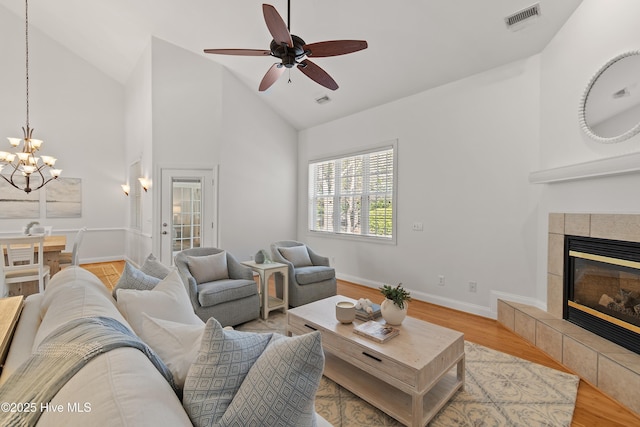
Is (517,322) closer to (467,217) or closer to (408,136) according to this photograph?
(467,217)

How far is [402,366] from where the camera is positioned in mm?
1714

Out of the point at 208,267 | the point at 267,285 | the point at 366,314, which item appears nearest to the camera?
the point at 366,314

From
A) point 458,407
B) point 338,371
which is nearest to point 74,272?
point 338,371

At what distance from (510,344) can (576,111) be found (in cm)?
226

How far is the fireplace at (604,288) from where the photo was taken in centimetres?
227

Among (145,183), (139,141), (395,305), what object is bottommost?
(395,305)

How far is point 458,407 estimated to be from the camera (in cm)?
196

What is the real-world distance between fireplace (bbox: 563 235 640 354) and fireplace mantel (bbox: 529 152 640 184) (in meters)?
0.56

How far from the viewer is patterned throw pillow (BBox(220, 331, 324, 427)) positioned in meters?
0.80

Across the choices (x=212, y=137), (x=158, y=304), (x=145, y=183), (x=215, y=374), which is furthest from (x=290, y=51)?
(x=145, y=183)

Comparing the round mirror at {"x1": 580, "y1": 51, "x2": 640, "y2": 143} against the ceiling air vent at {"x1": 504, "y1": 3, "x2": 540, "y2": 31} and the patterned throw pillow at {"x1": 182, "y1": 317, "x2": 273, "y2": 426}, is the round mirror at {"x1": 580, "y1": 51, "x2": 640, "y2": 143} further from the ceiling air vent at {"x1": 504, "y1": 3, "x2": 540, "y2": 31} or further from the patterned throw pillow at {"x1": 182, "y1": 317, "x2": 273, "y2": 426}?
the patterned throw pillow at {"x1": 182, "y1": 317, "x2": 273, "y2": 426}

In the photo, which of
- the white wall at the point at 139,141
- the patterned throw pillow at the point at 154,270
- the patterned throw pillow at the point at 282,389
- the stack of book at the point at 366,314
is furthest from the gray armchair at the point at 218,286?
the white wall at the point at 139,141

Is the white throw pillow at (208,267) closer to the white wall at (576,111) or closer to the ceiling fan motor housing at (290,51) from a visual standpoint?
the ceiling fan motor housing at (290,51)

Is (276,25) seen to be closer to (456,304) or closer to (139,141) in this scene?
(456,304)
